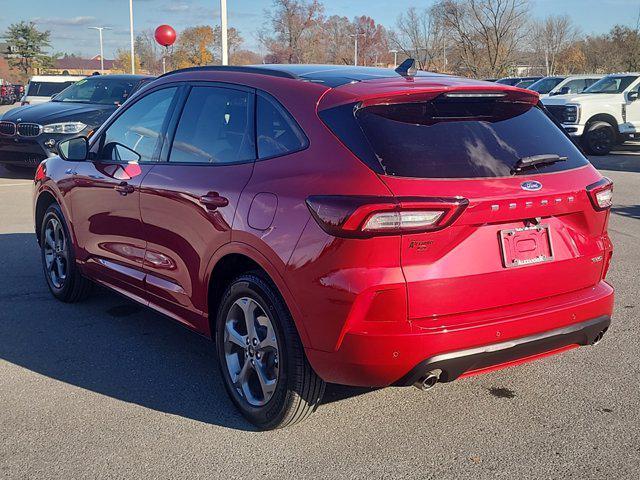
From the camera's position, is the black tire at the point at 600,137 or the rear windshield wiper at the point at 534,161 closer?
the rear windshield wiper at the point at 534,161

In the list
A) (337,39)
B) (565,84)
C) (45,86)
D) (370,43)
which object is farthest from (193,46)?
(565,84)

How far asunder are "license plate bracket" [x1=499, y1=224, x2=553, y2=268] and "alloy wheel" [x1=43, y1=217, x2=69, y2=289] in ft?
11.9

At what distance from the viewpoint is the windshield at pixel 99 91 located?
13547 mm

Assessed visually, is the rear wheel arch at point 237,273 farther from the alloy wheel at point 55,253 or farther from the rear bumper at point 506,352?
the alloy wheel at point 55,253

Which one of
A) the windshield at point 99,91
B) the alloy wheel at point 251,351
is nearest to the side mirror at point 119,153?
the alloy wheel at point 251,351

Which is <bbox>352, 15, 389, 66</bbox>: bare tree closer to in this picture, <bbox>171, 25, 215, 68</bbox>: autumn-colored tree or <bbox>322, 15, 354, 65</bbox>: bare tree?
<bbox>322, 15, 354, 65</bbox>: bare tree

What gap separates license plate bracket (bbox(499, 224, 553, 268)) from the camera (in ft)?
10.3

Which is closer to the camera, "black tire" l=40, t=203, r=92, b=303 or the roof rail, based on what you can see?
the roof rail

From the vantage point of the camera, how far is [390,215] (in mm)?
2912

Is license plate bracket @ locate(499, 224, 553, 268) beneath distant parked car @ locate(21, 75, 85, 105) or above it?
beneath

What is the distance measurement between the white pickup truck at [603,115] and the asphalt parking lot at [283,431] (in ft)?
44.6

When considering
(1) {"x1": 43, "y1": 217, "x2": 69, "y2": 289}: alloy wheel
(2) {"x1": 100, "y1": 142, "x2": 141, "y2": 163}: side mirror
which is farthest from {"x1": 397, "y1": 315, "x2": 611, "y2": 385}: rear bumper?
(1) {"x1": 43, "y1": 217, "x2": 69, "y2": 289}: alloy wheel

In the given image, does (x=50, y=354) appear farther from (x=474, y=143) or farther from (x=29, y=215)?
(x=29, y=215)

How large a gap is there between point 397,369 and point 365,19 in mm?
58925
